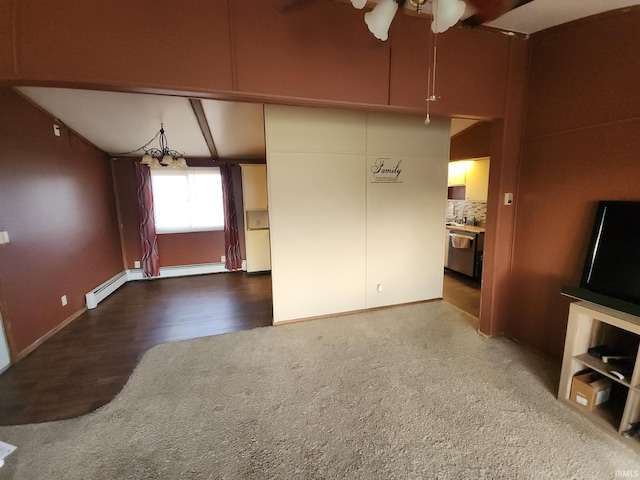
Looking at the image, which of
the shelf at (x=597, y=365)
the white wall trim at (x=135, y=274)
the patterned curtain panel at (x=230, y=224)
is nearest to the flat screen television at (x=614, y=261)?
the shelf at (x=597, y=365)

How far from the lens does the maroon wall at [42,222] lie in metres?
2.68

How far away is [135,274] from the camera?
5.30m

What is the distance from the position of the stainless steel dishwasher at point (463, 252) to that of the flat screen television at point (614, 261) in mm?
2566

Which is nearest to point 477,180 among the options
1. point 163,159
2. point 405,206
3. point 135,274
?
point 405,206

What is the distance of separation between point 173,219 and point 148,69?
13.8 feet

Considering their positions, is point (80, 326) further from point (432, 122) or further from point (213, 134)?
point (432, 122)

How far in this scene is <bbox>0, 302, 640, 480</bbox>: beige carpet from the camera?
153 centimetres

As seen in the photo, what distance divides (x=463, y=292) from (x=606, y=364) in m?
2.42

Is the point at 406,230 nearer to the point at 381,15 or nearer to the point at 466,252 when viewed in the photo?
the point at 466,252

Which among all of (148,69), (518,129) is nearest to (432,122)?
(518,129)

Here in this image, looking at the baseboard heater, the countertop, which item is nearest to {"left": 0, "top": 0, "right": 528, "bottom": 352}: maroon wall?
the countertop

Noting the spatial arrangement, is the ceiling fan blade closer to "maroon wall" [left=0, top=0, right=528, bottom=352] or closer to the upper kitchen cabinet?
"maroon wall" [left=0, top=0, right=528, bottom=352]

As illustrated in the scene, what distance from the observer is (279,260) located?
313 cm

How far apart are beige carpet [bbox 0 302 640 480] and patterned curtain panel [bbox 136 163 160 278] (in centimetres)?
308
